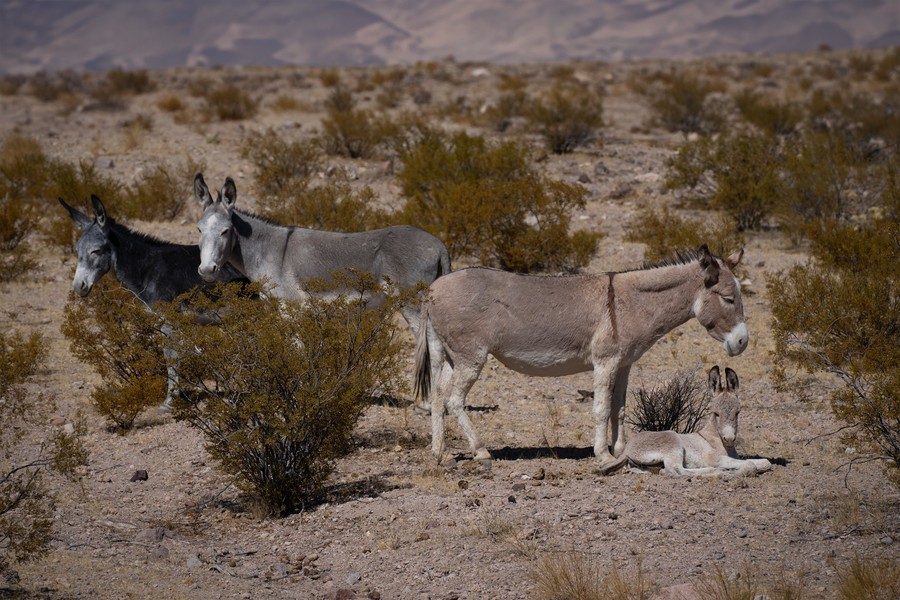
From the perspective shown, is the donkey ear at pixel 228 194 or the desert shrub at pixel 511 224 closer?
the donkey ear at pixel 228 194

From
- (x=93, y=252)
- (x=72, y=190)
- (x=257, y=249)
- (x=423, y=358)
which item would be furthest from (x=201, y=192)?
(x=72, y=190)

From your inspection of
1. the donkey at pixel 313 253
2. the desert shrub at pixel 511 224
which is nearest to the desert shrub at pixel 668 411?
the donkey at pixel 313 253

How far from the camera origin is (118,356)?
36.7 feet

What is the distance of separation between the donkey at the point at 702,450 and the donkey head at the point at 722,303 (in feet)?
1.18

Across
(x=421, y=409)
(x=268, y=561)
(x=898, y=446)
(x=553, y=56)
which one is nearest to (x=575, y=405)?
(x=421, y=409)

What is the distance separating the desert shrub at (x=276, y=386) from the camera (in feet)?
26.3

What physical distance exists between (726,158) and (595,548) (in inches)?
558

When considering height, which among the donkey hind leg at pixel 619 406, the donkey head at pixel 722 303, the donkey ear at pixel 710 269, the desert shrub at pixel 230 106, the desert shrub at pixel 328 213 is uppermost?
the desert shrub at pixel 230 106

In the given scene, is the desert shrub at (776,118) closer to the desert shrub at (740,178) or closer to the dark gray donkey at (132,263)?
the desert shrub at (740,178)

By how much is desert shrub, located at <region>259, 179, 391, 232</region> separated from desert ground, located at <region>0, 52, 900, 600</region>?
4.14 meters

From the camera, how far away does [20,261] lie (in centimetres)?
1582

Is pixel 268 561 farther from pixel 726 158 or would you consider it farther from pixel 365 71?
pixel 365 71

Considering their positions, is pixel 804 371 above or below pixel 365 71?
below

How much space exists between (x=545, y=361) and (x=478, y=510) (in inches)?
65.0
